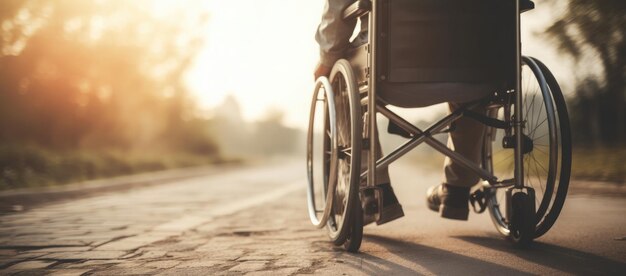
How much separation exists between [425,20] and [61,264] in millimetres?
2228

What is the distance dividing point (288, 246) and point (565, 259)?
4.86 feet

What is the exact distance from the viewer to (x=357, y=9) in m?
3.06

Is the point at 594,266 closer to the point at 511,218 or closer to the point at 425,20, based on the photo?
the point at 511,218

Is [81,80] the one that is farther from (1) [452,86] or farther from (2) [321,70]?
(1) [452,86]

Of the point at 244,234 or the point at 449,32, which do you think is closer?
the point at 449,32

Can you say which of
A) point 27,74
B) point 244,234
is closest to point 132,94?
point 27,74

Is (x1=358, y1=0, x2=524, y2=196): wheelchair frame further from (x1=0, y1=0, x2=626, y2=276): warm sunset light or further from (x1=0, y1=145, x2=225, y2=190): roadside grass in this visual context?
(x1=0, y1=145, x2=225, y2=190): roadside grass

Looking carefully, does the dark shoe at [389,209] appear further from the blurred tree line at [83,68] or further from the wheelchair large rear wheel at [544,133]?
the blurred tree line at [83,68]

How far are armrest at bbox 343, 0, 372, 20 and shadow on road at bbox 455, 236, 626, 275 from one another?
55.6 inches

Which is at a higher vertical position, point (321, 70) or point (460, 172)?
point (321, 70)

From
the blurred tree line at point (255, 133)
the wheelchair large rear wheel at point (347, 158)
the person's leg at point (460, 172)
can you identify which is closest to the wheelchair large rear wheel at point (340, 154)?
the wheelchair large rear wheel at point (347, 158)

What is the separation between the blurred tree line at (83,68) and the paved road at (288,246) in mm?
11702

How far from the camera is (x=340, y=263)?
→ 9.19 ft

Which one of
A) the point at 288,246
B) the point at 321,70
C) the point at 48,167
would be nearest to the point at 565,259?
the point at 288,246
